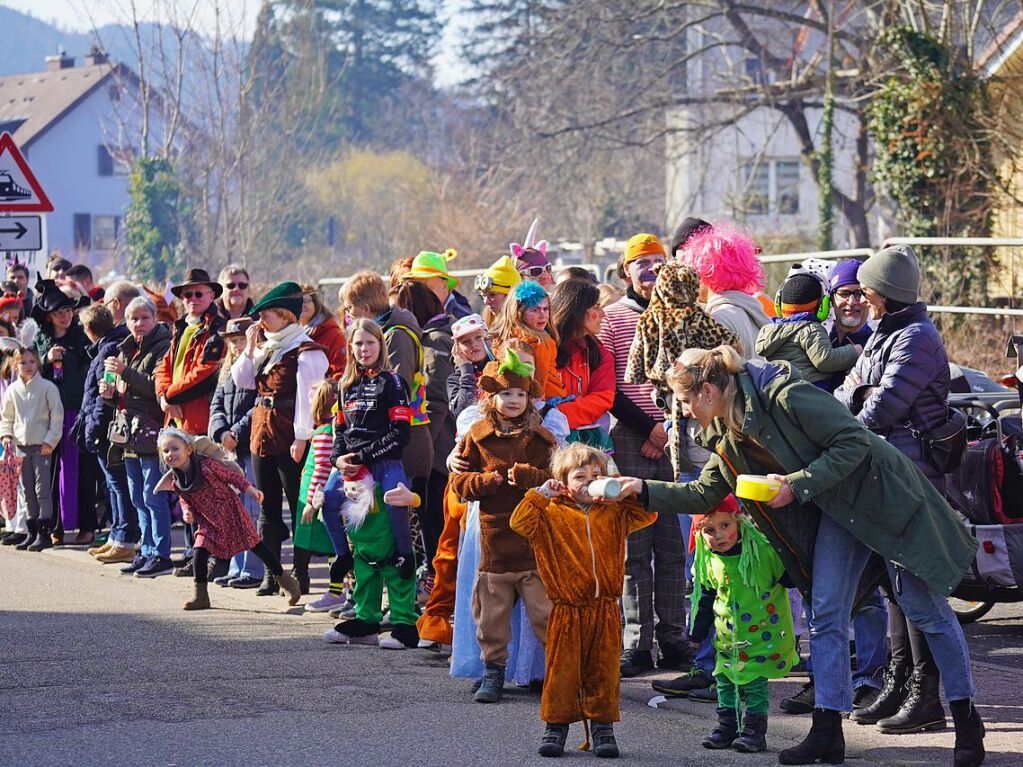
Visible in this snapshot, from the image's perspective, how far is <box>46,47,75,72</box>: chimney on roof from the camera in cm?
7525

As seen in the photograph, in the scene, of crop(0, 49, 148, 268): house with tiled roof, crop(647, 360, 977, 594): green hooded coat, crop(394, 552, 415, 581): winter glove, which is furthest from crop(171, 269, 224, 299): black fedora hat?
crop(0, 49, 148, 268): house with tiled roof

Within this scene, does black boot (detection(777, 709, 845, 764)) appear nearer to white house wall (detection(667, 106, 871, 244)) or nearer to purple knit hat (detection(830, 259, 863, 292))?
purple knit hat (detection(830, 259, 863, 292))

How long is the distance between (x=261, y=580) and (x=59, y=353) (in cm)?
333

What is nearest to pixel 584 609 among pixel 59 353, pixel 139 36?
pixel 59 353

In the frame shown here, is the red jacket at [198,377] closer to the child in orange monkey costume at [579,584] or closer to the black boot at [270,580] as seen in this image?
the black boot at [270,580]

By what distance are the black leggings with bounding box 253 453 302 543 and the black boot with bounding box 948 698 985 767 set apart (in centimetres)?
535

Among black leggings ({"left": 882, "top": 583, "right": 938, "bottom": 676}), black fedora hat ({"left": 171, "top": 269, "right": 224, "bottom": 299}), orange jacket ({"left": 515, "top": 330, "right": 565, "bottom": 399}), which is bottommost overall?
black leggings ({"left": 882, "top": 583, "right": 938, "bottom": 676})

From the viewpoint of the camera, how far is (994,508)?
27.9ft

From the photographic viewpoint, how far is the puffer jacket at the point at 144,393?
12.0 m

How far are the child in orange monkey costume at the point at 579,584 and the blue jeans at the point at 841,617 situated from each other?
771 millimetres

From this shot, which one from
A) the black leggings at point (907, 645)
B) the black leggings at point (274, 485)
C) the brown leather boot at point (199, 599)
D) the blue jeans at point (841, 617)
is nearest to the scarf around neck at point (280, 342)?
the black leggings at point (274, 485)

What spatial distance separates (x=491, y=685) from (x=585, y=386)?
1.60 metres

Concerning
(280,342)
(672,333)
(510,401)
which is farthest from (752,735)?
(280,342)

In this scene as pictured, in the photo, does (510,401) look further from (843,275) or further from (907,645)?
(907,645)
